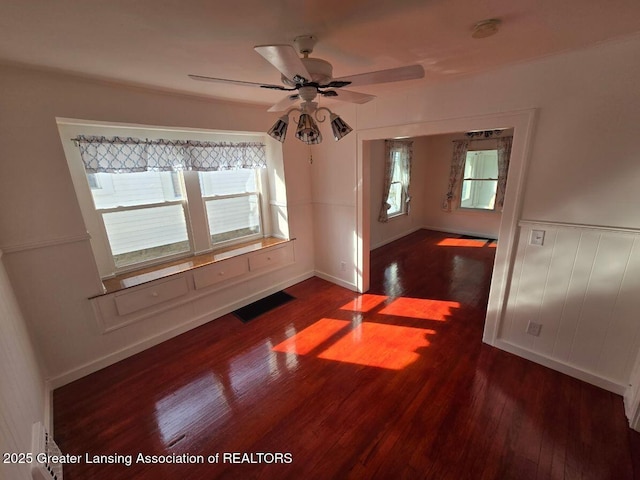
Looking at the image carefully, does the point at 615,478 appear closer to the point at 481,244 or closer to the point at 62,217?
the point at 62,217

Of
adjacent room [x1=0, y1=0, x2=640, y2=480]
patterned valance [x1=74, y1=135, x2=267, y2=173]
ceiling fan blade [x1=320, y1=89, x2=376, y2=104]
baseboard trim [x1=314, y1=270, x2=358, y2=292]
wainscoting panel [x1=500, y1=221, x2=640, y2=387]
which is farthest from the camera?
baseboard trim [x1=314, y1=270, x2=358, y2=292]

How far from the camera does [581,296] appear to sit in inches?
79.9

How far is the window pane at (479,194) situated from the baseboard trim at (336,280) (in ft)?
13.1

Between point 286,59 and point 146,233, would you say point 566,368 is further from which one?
point 146,233

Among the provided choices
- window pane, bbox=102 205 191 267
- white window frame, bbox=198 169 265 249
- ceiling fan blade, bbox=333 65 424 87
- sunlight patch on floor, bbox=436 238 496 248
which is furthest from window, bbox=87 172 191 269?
sunlight patch on floor, bbox=436 238 496 248

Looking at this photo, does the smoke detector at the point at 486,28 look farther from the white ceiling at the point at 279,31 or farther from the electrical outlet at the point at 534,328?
the electrical outlet at the point at 534,328

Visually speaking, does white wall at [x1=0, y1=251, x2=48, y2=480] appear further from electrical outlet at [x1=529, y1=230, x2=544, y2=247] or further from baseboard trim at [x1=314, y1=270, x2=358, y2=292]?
electrical outlet at [x1=529, y1=230, x2=544, y2=247]

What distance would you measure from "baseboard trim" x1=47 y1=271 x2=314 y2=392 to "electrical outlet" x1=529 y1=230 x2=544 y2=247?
2.83 m

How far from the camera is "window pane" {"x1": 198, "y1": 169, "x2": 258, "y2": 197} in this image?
327 centimetres

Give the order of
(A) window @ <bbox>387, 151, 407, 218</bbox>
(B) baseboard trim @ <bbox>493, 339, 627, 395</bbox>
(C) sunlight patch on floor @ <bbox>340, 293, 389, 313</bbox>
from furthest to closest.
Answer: (A) window @ <bbox>387, 151, 407, 218</bbox>, (C) sunlight patch on floor @ <bbox>340, 293, 389, 313</bbox>, (B) baseboard trim @ <bbox>493, 339, 627, 395</bbox>

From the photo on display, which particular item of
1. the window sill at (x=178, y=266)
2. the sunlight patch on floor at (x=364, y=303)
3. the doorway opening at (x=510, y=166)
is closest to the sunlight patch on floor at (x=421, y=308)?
the sunlight patch on floor at (x=364, y=303)

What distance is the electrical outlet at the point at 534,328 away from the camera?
2.28m

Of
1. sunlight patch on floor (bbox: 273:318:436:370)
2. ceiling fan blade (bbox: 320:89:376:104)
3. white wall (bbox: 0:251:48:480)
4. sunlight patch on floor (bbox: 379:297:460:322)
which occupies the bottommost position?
sunlight patch on floor (bbox: 273:318:436:370)

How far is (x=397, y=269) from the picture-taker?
4.37 meters
